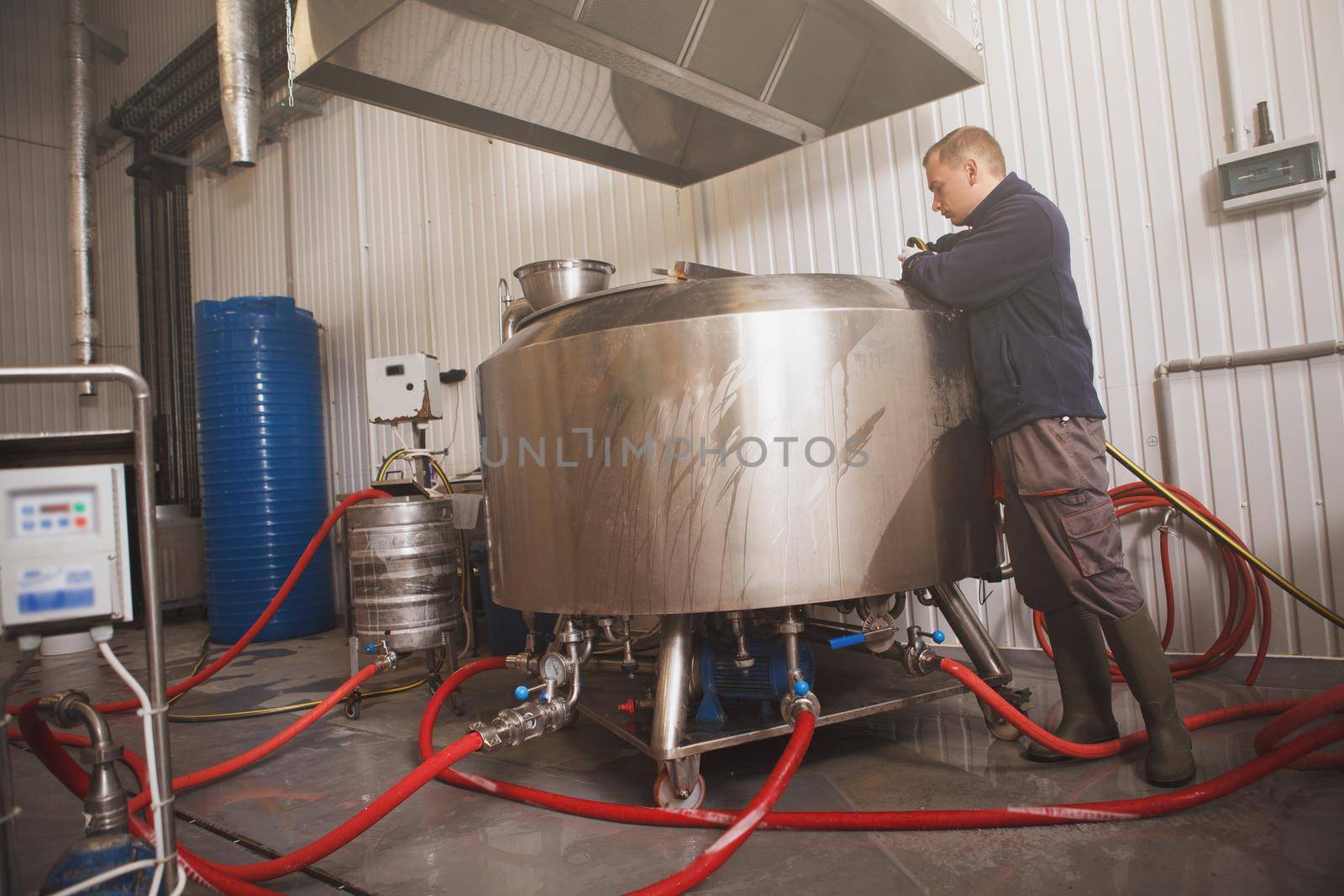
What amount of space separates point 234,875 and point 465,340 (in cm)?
376

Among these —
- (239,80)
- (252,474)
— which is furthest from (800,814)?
(239,80)

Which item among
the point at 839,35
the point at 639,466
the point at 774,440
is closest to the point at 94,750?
the point at 639,466

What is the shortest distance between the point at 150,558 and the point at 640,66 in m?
2.03

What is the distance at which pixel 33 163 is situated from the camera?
7.91 meters

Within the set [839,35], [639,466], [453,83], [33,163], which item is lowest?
[639,466]

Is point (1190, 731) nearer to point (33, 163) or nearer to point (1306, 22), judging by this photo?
point (1306, 22)

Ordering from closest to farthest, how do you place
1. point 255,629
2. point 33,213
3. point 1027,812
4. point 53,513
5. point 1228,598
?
point 53,513 < point 1027,812 < point 1228,598 < point 255,629 < point 33,213

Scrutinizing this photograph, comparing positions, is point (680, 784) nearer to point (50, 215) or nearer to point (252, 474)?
point (252, 474)

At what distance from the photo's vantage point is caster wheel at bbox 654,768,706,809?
173 cm

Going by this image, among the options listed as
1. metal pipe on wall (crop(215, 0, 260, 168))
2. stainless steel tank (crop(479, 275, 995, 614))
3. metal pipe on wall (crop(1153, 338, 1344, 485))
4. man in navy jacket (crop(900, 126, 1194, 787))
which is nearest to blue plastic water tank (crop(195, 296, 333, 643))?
metal pipe on wall (crop(215, 0, 260, 168))

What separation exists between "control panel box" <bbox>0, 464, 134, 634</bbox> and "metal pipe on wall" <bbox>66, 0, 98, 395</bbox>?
7.93m

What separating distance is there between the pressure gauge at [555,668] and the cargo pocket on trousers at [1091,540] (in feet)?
4.04

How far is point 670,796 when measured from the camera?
174 centimetres

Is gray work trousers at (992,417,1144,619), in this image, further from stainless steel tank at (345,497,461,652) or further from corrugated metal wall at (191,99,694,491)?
corrugated metal wall at (191,99,694,491)
